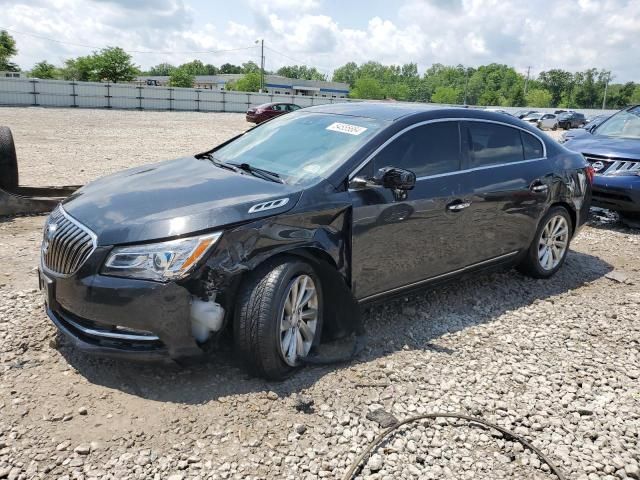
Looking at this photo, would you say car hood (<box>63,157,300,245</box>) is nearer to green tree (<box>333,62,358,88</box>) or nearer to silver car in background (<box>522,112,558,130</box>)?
silver car in background (<box>522,112,558,130</box>)

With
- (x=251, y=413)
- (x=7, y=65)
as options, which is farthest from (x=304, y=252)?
(x=7, y=65)

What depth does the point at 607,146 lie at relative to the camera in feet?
27.5

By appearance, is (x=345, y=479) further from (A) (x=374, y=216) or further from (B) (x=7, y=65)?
(B) (x=7, y=65)

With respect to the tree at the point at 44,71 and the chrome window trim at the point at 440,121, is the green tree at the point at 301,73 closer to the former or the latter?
the tree at the point at 44,71

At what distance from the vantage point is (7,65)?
75.4m

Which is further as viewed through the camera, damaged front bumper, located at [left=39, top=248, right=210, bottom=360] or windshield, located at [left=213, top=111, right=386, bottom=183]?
windshield, located at [left=213, top=111, right=386, bottom=183]

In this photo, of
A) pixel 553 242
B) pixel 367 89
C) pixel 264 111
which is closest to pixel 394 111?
pixel 553 242

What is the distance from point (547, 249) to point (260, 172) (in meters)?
3.26

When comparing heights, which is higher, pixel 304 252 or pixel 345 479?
pixel 304 252

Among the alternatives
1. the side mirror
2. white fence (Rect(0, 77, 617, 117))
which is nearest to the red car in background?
white fence (Rect(0, 77, 617, 117))

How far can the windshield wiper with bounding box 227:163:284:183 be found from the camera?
3.83 meters

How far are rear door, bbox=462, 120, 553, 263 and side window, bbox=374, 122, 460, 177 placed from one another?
0.50 ft

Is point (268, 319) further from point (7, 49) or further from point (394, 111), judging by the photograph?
point (7, 49)

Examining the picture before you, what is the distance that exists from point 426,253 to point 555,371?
122 centimetres
